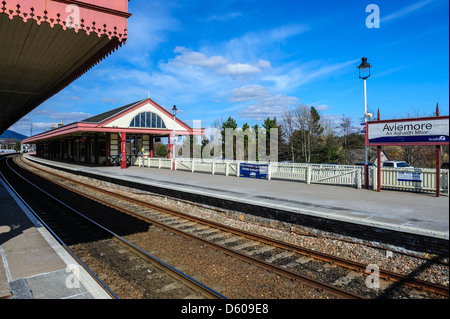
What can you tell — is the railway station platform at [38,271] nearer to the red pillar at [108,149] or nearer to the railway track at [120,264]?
the railway track at [120,264]

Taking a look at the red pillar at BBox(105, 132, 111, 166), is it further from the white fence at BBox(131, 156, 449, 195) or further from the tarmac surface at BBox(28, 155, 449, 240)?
the tarmac surface at BBox(28, 155, 449, 240)

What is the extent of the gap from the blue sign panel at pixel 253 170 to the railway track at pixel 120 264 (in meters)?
9.40

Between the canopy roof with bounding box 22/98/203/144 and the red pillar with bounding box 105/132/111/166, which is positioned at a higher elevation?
the canopy roof with bounding box 22/98/203/144

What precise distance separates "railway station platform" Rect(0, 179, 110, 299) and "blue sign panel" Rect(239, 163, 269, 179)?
39.6 feet

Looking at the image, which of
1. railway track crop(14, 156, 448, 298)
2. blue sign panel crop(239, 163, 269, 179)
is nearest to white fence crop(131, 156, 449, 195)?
blue sign panel crop(239, 163, 269, 179)

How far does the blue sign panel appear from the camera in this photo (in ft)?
55.8

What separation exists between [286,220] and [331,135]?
36702mm

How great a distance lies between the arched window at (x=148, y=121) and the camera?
29164mm

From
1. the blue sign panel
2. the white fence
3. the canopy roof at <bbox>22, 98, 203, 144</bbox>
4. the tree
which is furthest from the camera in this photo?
the tree

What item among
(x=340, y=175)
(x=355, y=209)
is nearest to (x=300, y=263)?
(x=355, y=209)

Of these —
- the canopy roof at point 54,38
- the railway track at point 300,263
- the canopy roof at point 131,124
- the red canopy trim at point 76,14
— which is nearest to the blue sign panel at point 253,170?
the railway track at point 300,263

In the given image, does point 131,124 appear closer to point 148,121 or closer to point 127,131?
point 127,131

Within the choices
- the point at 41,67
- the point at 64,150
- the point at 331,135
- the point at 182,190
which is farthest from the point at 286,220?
the point at 64,150
